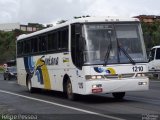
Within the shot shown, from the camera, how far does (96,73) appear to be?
1825cm

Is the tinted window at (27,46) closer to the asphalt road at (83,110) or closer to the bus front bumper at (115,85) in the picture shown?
the asphalt road at (83,110)

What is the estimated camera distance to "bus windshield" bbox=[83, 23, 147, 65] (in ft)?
60.3

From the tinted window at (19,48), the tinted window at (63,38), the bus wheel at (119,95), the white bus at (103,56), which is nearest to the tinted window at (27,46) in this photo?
the tinted window at (19,48)

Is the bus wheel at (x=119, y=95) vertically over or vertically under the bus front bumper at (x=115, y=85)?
under

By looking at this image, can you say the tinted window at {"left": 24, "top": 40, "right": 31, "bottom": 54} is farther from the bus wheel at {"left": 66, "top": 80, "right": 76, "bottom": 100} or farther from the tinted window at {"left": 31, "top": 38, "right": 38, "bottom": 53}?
the bus wheel at {"left": 66, "top": 80, "right": 76, "bottom": 100}

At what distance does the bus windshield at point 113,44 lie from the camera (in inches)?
724

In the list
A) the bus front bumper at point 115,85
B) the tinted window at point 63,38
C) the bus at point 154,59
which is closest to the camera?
the bus front bumper at point 115,85

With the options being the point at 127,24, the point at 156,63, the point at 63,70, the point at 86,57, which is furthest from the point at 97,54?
the point at 156,63

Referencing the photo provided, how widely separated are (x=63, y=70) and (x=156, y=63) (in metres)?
20.7

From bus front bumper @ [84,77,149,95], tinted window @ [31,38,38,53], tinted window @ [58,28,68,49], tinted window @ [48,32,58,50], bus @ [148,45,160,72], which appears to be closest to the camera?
bus front bumper @ [84,77,149,95]

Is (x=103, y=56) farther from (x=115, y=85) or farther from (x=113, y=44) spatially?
(x=115, y=85)

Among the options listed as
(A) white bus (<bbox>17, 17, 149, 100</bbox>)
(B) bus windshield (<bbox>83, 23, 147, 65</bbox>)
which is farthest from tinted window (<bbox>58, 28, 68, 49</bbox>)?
(B) bus windshield (<bbox>83, 23, 147, 65</bbox>)

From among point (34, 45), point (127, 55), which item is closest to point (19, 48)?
point (34, 45)

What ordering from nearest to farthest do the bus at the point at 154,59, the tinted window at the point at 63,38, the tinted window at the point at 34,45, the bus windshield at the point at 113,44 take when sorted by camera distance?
the bus windshield at the point at 113,44 → the tinted window at the point at 63,38 → the tinted window at the point at 34,45 → the bus at the point at 154,59
